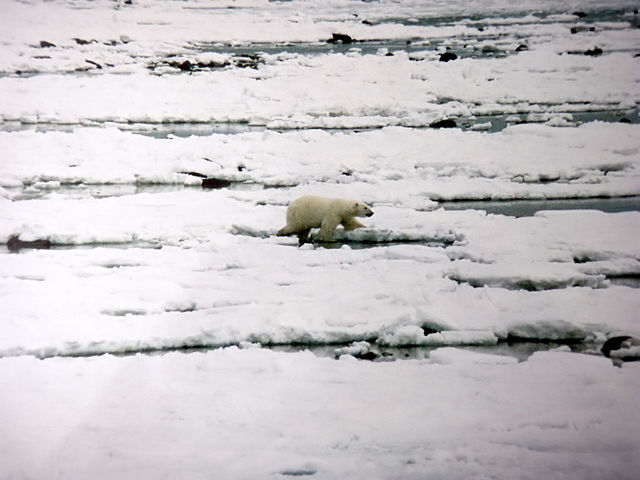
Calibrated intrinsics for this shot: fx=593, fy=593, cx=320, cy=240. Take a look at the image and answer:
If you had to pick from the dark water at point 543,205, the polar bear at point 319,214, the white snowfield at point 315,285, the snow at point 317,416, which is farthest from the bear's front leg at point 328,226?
the snow at point 317,416

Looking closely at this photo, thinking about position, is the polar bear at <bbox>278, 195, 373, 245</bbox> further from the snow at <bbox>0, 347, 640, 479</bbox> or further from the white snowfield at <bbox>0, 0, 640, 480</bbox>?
the snow at <bbox>0, 347, 640, 479</bbox>

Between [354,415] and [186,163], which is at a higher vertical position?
[186,163]

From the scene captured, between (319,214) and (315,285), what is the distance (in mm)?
795

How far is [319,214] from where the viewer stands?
14.5ft

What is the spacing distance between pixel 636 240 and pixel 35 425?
4.05 meters

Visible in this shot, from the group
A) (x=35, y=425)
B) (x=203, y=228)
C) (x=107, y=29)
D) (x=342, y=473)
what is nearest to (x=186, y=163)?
(x=203, y=228)

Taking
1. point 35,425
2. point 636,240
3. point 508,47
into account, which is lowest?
point 35,425

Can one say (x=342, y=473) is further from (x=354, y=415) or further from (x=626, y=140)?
(x=626, y=140)

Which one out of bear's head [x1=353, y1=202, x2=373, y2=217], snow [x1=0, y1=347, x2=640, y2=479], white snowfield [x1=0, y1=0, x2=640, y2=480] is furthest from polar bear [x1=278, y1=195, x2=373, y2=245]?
snow [x1=0, y1=347, x2=640, y2=479]

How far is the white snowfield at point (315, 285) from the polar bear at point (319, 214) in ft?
0.42

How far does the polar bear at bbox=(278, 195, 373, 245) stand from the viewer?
4.40 metres

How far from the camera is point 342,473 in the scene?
7.38 ft

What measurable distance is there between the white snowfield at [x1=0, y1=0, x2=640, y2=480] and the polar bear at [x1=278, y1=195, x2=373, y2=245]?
0.13 meters

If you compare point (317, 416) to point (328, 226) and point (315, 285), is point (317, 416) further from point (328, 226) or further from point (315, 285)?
point (328, 226)
